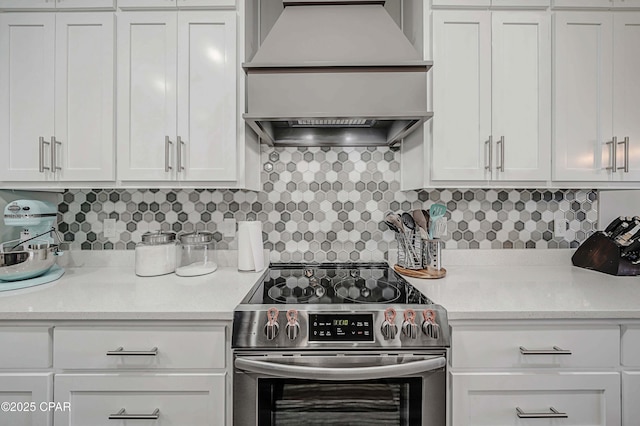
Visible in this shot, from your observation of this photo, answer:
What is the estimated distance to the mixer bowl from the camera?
1391 mm

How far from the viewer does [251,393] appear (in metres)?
1.12

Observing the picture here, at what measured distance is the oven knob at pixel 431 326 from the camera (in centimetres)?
112

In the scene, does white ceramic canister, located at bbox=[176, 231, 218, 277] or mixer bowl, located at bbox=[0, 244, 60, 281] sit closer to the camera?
mixer bowl, located at bbox=[0, 244, 60, 281]

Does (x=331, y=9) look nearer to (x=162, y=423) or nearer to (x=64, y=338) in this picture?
(x=64, y=338)

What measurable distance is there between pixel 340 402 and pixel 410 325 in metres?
0.38

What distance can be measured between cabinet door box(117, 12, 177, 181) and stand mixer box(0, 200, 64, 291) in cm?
55

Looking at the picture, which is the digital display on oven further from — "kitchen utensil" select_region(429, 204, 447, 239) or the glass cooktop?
"kitchen utensil" select_region(429, 204, 447, 239)

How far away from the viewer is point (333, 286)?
4.93ft

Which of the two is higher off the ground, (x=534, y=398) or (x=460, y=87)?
(x=460, y=87)

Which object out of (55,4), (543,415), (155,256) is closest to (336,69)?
(155,256)

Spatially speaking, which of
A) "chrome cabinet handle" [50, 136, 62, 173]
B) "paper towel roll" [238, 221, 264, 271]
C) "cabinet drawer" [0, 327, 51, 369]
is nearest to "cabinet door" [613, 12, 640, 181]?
"paper towel roll" [238, 221, 264, 271]

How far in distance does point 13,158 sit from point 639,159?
3.11 m

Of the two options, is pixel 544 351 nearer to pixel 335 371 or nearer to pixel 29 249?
pixel 335 371

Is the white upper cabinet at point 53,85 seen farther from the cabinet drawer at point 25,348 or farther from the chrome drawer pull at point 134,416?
the chrome drawer pull at point 134,416
